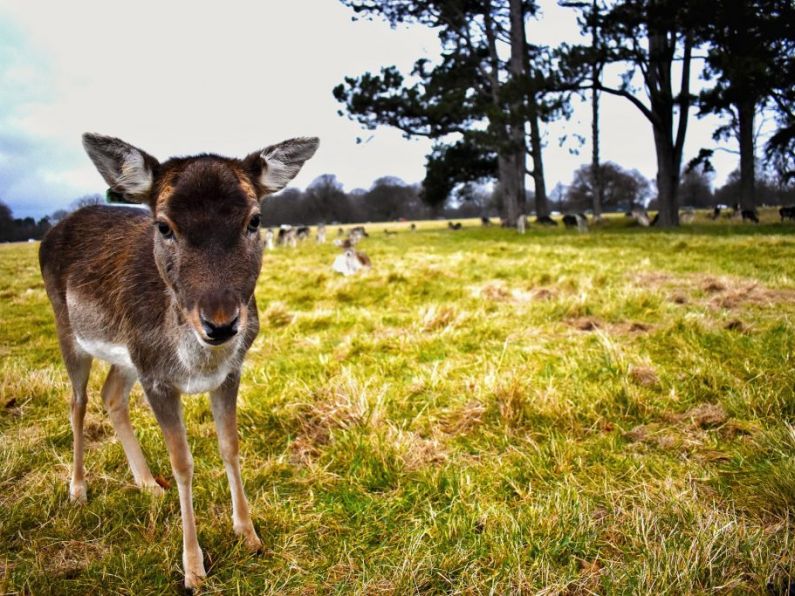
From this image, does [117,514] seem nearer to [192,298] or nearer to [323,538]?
[323,538]

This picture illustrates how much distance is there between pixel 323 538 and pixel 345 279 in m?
7.49

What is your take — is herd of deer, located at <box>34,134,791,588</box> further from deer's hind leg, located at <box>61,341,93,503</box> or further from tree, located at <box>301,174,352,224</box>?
tree, located at <box>301,174,352,224</box>

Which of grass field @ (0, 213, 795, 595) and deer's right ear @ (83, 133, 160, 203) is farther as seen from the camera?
deer's right ear @ (83, 133, 160, 203)

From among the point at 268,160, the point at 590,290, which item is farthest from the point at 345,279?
the point at 268,160

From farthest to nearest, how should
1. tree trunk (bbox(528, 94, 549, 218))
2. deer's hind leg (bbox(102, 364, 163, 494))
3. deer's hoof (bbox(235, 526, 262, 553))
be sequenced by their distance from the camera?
1. tree trunk (bbox(528, 94, 549, 218))
2. deer's hind leg (bbox(102, 364, 163, 494))
3. deer's hoof (bbox(235, 526, 262, 553))

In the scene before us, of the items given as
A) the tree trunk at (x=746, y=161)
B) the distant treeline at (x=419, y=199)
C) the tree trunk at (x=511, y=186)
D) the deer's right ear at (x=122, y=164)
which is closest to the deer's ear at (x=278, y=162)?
the deer's right ear at (x=122, y=164)

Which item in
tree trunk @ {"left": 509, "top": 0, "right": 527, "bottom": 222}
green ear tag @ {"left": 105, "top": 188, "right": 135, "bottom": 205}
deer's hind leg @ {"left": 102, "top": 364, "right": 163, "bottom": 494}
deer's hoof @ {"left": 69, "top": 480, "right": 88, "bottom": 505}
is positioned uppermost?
tree trunk @ {"left": 509, "top": 0, "right": 527, "bottom": 222}

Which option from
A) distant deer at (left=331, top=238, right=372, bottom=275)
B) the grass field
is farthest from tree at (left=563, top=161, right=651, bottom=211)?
the grass field

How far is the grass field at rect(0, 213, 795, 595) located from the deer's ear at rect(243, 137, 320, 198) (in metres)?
1.59

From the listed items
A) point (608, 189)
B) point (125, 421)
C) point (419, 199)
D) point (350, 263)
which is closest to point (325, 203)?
point (419, 199)

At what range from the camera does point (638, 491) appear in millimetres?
2230

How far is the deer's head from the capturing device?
1776 mm

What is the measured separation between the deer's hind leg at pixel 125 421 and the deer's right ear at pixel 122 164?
1.11 metres

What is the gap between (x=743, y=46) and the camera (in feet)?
52.1
